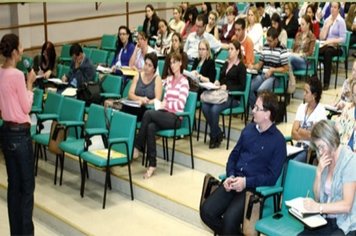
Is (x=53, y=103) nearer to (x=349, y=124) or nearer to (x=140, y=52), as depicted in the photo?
(x=140, y=52)

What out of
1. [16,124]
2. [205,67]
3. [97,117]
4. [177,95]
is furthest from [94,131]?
[205,67]

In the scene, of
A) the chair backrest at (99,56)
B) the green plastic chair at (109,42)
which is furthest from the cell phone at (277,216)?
the green plastic chair at (109,42)

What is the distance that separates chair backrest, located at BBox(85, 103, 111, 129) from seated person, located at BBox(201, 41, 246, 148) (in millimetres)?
1144

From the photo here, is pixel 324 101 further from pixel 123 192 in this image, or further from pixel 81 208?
pixel 81 208

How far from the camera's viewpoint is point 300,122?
468 centimetres

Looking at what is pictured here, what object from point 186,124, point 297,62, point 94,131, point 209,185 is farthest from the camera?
point 297,62

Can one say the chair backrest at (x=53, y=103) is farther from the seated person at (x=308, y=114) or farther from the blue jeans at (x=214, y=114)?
the seated person at (x=308, y=114)

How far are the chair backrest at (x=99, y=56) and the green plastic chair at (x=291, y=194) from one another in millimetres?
4941

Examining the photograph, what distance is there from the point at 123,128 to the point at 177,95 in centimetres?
75

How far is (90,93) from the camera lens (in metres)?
6.36

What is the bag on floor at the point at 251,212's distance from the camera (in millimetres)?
3639

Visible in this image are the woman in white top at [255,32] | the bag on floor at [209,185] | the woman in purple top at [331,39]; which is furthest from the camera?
the woman in white top at [255,32]

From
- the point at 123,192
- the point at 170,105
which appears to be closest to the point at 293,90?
the point at 170,105

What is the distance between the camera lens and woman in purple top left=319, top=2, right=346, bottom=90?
7.30 metres
